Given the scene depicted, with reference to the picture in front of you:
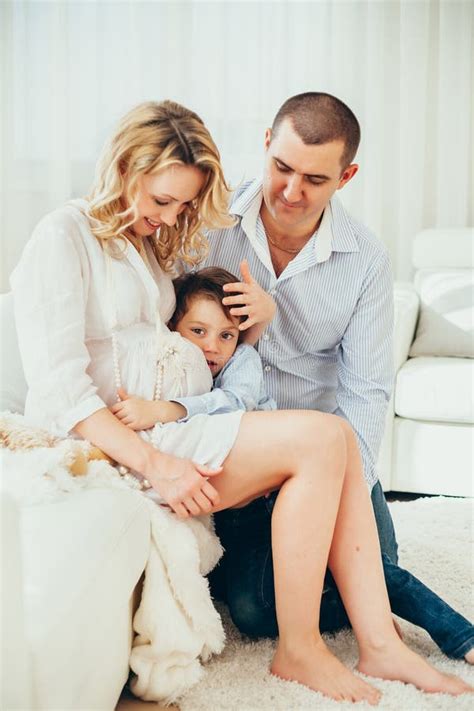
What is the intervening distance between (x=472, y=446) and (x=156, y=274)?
4.76 feet

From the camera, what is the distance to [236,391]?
1645 mm

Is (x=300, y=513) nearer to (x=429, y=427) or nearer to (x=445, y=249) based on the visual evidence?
(x=429, y=427)

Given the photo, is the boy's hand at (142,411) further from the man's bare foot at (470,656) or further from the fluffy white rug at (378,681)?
the man's bare foot at (470,656)

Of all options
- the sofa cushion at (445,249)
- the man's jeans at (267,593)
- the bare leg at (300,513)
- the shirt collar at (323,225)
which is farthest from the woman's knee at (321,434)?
the sofa cushion at (445,249)

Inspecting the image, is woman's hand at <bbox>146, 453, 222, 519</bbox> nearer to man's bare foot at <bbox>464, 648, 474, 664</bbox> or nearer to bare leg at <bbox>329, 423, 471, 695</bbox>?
bare leg at <bbox>329, 423, 471, 695</bbox>

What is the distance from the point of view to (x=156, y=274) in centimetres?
165

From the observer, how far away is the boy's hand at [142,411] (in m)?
1.47

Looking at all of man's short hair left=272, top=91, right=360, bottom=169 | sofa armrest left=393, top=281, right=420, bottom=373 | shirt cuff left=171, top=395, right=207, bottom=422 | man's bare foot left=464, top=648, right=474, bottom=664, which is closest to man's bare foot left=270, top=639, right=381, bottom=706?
man's bare foot left=464, top=648, right=474, bottom=664

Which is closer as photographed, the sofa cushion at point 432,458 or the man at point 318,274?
the man at point 318,274

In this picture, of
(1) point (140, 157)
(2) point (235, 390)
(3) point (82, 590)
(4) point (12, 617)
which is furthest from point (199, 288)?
(4) point (12, 617)

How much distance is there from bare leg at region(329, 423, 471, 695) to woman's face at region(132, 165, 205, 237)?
0.49 m

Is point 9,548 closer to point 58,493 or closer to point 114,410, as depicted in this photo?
point 58,493

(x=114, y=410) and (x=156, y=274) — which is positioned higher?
(x=156, y=274)

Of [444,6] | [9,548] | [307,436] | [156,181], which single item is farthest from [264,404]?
[444,6]
